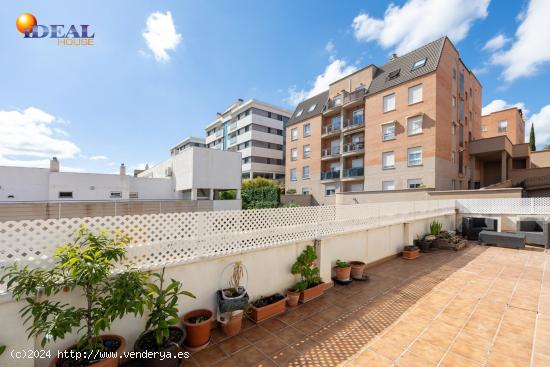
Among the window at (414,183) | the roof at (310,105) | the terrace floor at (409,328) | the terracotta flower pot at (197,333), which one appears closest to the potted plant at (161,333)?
the terracotta flower pot at (197,333)

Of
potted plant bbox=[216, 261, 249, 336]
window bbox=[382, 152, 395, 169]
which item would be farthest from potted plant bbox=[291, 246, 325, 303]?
window bbox=[382, 152, 395, 169]

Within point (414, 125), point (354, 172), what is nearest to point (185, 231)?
point (414, 125)

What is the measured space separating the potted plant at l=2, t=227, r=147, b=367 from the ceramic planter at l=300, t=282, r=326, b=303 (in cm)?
320

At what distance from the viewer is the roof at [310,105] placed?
26172 millimetres

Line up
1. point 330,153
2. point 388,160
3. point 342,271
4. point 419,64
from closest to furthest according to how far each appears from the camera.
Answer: point 342,271
point 419,64
point 388,160
point 330,153

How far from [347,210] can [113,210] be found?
663 inches

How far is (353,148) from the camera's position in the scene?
2217 centimetres

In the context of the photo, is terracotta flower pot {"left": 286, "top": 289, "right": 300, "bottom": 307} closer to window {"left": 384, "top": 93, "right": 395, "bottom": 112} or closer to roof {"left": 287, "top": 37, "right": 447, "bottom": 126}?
window {"left": 384, "top": 93, "right": 395, "bottom": 112}

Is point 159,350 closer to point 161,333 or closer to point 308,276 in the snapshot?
point 161,333

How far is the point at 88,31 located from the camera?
6492 mm

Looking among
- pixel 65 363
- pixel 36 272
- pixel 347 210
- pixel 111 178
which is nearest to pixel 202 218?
pixel 36 272

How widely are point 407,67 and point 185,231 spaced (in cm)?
2270

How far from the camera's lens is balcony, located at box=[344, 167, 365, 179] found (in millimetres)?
21281

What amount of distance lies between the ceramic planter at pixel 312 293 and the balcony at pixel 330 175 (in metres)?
19.3
